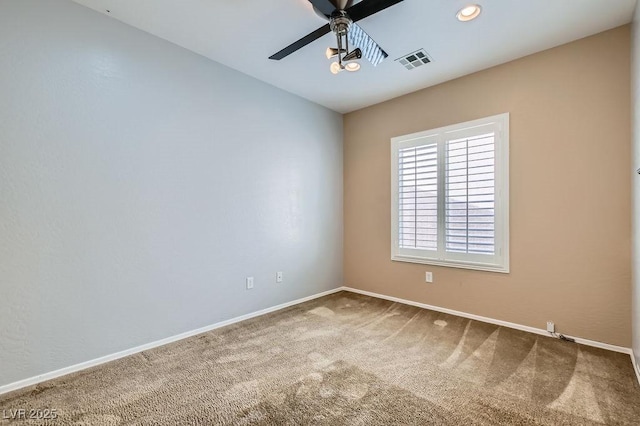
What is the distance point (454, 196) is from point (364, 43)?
1979 millimetres

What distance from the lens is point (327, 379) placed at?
82.7 inches

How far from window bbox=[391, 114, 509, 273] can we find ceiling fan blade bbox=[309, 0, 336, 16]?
83.3 inches

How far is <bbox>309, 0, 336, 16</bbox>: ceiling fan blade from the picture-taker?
5.95 ft

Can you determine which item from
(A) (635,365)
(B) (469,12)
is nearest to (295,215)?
(B) (469,12)

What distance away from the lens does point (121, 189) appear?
8.02ft

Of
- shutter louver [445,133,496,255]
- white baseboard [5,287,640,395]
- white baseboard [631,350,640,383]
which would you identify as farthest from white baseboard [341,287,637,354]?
shutter louver [445,133,496,255]

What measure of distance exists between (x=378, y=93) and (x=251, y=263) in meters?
2.68

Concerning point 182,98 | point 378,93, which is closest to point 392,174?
point 378,93

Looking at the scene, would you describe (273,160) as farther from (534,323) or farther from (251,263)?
(534,323)

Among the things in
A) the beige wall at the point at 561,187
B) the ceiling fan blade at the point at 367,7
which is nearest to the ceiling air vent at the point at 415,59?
the beige wall at the point at 561,187

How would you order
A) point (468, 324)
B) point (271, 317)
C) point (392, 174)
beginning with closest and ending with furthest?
point (468, 324) → point (271, 317) → point (392, 174)

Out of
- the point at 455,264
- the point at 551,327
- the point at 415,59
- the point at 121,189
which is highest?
the point at 415,59

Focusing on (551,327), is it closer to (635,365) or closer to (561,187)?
(635,365)

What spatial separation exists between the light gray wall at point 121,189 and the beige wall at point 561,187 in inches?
85.7
